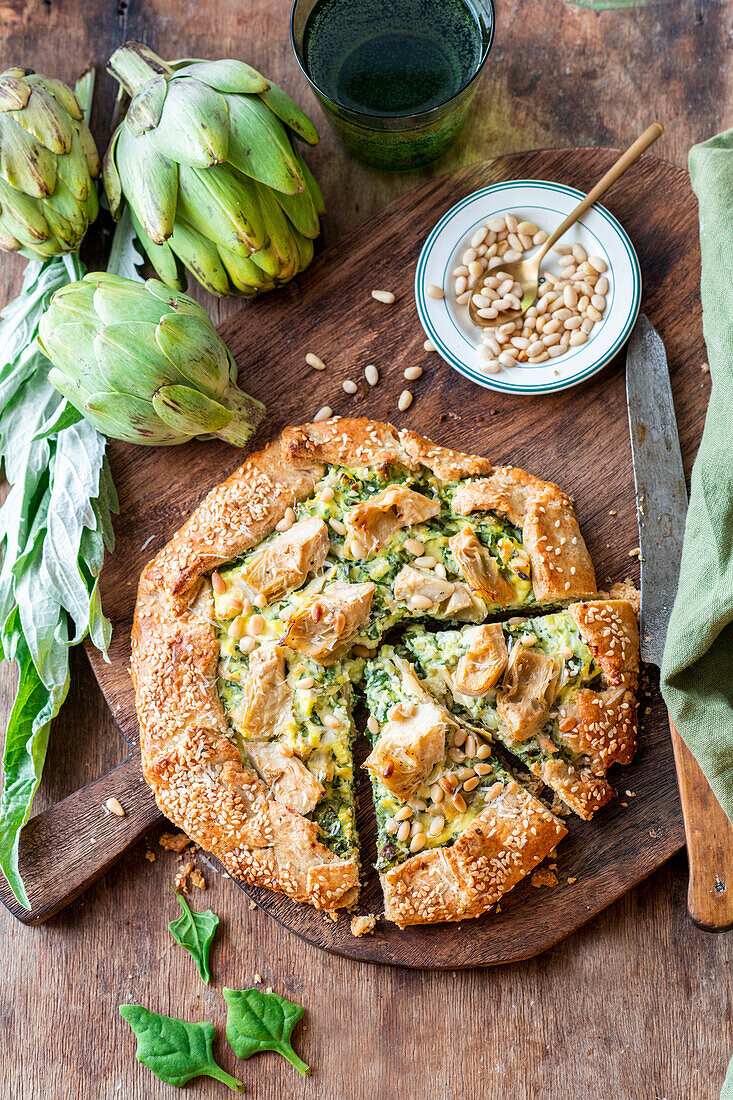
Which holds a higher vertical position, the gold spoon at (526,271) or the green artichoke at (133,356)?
the green artichoke at (133,356)

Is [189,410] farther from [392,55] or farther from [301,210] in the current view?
[392,55]

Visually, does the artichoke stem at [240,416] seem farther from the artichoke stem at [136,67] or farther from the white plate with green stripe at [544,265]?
the artichoke stem at [136,67]

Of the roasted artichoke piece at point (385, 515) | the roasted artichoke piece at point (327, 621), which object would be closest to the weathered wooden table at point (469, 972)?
the roasted artichoke piece at point (327, 621)

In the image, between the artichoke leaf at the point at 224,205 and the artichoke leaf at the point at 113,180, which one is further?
the artichoke leaf at the point at 113,180

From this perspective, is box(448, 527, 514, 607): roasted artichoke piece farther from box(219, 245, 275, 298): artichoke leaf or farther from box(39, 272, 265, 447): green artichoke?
box(219, 245, 275, 298): artichoke leaf

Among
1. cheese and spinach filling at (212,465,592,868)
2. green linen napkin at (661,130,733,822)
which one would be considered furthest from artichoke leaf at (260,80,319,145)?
green linen napkin at (661,130,733,822)
